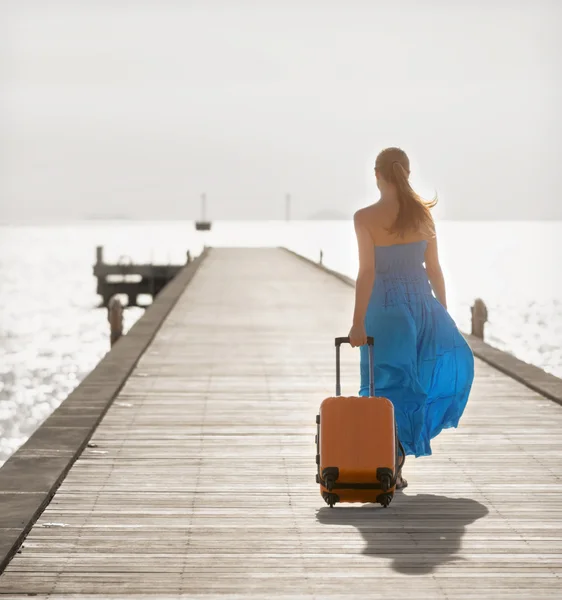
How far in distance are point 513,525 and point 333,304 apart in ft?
44.2

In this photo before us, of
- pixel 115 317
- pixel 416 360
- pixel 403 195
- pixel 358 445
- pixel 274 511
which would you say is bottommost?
pixel 115 317

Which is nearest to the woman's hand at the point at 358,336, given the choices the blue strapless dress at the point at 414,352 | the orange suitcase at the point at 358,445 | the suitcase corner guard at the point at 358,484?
the blue strapless dress at the point at 414,352

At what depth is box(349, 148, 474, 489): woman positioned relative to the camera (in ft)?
18.8

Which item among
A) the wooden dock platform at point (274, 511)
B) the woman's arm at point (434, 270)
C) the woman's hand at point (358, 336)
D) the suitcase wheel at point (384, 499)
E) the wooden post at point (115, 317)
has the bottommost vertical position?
the wooden post at point (115, 317)

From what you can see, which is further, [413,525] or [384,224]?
[384,224]

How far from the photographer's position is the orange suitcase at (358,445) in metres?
5.21

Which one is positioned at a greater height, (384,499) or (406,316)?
(406,316)

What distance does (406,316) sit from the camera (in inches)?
228

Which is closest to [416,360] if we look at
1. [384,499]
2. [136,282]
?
[384,499]

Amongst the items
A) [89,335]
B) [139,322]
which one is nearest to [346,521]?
[139,322]

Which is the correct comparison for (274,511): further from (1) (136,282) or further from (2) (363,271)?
(1) (136,282)

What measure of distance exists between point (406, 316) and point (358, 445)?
88cm

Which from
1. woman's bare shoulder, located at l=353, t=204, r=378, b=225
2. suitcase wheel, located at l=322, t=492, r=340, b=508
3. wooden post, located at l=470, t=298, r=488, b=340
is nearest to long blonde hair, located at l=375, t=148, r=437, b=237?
woman's bare shoulder, located at l=353, t=204, r=378, b=225

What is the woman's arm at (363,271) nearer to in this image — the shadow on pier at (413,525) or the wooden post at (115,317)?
the shadow on pier at (413,525)
